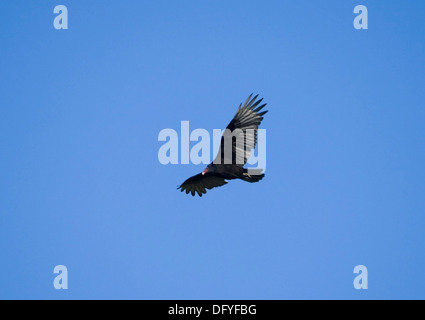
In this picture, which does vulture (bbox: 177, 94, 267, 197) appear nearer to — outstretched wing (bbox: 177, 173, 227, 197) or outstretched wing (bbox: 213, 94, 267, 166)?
outstretched wing (bbox: 213, 94, 267, 166)

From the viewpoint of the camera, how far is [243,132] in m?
17.5

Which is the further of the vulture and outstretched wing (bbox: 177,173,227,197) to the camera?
outstretched wing (bbox: 177,173,227,197)

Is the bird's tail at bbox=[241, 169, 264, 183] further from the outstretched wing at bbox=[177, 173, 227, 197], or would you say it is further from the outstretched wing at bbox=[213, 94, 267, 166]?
the outstretched wing at bbox=[177, 173, 227, 197]

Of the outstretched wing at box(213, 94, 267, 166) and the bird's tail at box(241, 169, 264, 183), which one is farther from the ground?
the outstretched wing at box(213, 94, 267, 166)

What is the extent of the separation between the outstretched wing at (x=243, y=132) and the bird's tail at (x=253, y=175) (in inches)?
16.3

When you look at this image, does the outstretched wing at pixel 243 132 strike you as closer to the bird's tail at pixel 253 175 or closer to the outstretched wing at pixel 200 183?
the bird's tail at pixel 253 175

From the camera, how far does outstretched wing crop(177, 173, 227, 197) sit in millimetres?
19158

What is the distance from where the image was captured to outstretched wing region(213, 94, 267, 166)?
57.5 feet

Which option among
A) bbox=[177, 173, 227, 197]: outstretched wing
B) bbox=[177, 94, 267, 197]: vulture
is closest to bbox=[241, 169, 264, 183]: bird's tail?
bbox=[177, 94, 267, 197]: vulture

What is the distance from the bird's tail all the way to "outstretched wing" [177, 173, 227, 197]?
1.87m

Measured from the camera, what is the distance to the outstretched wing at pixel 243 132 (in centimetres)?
1752
